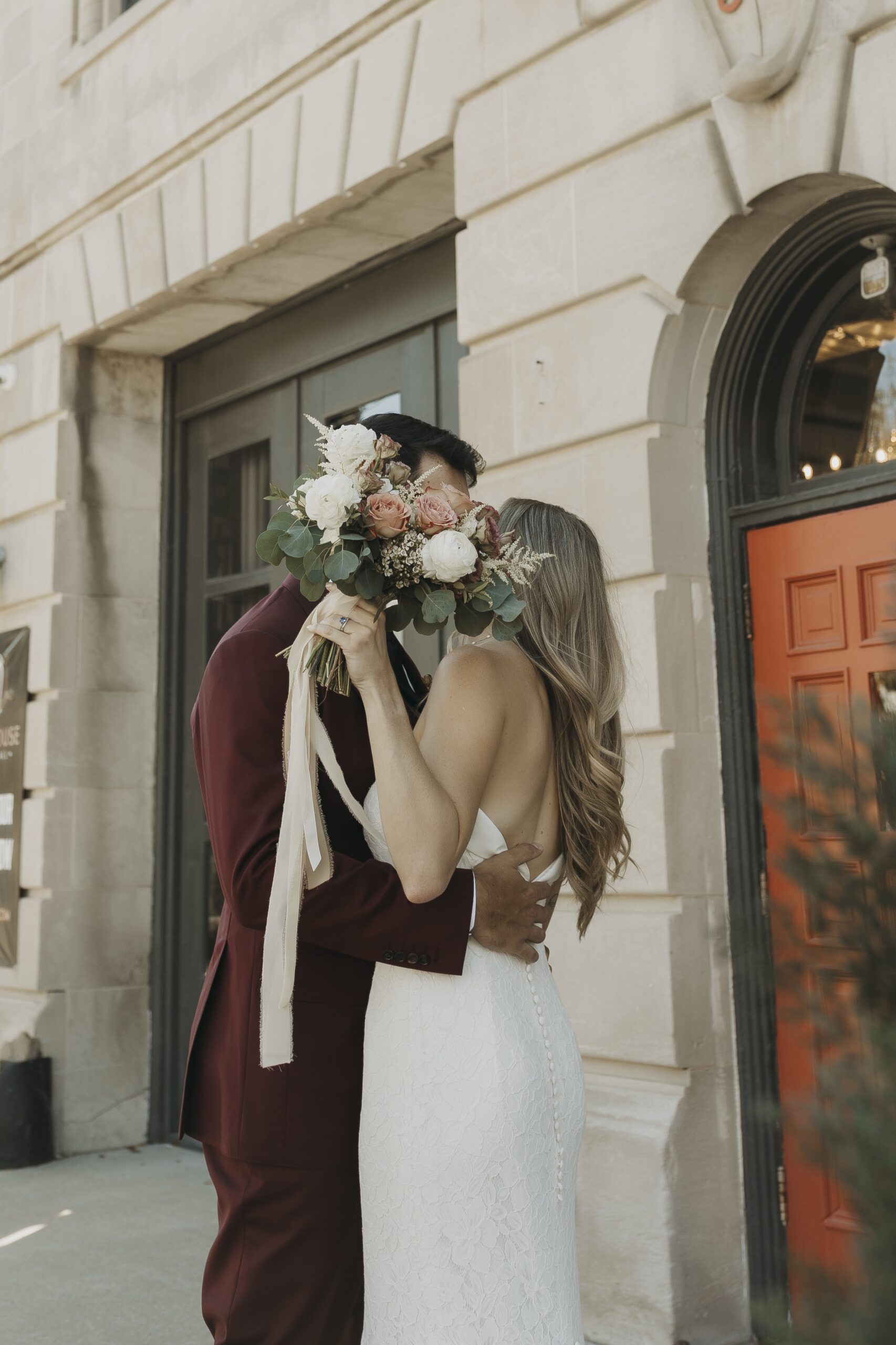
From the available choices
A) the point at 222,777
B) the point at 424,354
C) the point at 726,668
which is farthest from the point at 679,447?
the point at 222,777

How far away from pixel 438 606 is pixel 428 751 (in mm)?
282

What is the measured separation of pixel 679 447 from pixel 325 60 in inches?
112

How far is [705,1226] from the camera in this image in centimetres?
422

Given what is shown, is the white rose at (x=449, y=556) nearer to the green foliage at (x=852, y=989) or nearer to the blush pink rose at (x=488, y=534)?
the blush pink rose at (x=488, y=534)

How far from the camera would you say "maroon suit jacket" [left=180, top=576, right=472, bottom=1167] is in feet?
8.20

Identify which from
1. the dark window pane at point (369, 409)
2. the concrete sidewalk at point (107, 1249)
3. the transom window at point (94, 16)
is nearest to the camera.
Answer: the concrete sidewalk at point (107, 1249)

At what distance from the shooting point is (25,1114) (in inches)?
286

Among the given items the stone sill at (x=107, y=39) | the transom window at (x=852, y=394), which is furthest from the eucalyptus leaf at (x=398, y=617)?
the stone sill at (x=107, y=39)

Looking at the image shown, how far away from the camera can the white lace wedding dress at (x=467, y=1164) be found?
2.41m

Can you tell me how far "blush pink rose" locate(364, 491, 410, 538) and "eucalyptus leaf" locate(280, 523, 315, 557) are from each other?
0.39ft

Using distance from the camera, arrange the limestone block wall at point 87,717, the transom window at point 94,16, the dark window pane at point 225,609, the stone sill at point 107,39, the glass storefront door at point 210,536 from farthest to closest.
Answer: the transom window at point 94,16 < the dark window pane at point 225,609 < the limestone block wall at point 87,717 < the stone sill at point 107,39 < the glass storefront door at point 210,536

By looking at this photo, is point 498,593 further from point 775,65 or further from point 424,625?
point 775,65

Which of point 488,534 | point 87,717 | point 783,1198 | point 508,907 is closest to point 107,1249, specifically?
point 783,1198

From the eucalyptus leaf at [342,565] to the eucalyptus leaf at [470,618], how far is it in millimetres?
221
